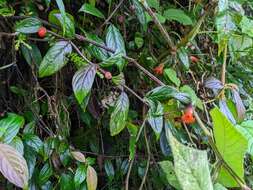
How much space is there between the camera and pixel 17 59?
2.53 ft

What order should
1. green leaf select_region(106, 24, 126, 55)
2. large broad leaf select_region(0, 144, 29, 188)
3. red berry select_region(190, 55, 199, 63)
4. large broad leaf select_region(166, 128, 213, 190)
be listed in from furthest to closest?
red berry select_region(190, 55, 199, 63)
green leaf select_region(106, 24, 126, 55)
large broad leaf select_region(0, 144, 29, 188)
large broad leaf select_region(166, 128, 213, 190)

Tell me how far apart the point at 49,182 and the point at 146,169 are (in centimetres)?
18

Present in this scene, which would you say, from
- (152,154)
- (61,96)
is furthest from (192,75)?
(61,96)

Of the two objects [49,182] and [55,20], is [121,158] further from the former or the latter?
[55,20]

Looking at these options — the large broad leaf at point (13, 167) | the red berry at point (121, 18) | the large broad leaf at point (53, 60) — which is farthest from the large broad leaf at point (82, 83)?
the red berry at point (121, 18)

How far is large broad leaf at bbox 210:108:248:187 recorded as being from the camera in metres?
0.41

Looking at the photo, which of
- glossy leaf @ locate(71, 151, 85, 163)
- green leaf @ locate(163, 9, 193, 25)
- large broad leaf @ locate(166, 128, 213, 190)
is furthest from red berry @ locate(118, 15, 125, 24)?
large broad leaf @ locate(166, 128, 213, 190)

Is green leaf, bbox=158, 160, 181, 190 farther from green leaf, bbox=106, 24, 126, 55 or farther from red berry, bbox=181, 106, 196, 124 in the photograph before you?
green leaf, bbox=106, 24, 126, 55

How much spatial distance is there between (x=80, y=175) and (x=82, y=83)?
0.16 m

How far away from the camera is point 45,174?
2.30ft

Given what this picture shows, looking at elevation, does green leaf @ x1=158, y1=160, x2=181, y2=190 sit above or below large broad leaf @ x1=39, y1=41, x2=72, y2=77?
below

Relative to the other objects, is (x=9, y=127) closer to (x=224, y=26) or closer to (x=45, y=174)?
(x=45, y=174)

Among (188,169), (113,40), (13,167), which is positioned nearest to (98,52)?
(113,40)

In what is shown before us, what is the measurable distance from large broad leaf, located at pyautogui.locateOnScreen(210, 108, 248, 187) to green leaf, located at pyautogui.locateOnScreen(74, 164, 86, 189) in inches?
12.1
